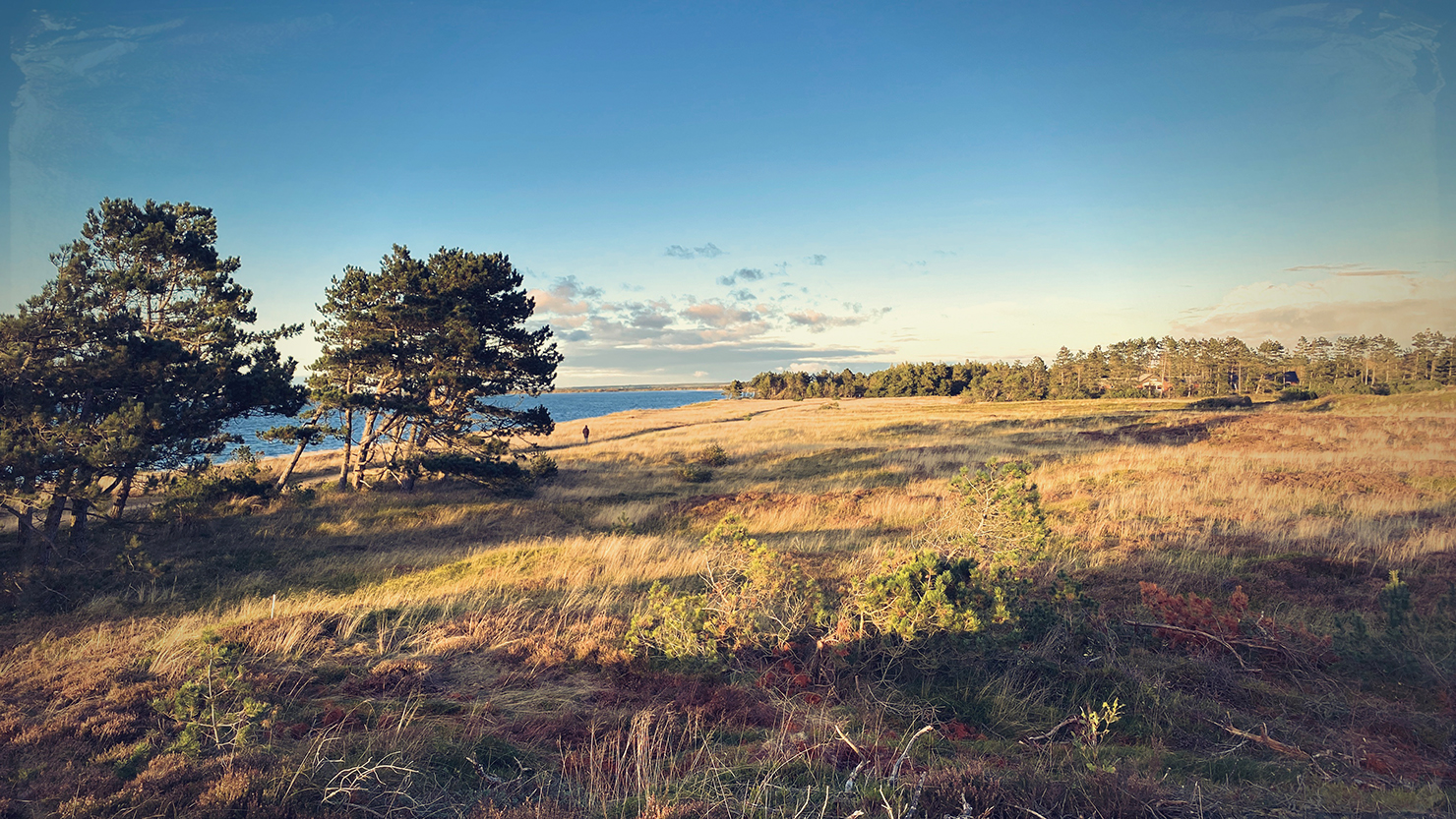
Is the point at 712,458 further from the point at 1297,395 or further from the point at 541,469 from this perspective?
the point at 1297,395

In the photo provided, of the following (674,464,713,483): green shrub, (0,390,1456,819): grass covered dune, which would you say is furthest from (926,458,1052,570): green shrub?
(674,464,713,483): green shrub

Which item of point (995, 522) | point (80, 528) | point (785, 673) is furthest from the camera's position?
point (80, 528)

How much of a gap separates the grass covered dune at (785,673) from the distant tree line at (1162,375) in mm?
42311

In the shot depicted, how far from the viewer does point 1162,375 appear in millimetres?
84562

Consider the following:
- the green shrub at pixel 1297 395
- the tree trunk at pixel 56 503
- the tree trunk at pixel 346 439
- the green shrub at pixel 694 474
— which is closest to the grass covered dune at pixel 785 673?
the tree trunk at pixel 56 503

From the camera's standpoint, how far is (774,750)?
158 inches

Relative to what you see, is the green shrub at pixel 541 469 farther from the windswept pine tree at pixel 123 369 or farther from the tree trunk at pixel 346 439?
the windswept pine tree at pixel 123 369

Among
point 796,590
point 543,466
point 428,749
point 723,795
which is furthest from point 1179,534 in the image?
point 543,466

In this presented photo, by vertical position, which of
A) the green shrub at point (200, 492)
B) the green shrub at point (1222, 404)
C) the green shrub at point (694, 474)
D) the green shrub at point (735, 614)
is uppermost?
the green shrub at point (200, 492)

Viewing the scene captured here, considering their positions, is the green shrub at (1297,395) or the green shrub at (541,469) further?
the green shrub at (1297,395)

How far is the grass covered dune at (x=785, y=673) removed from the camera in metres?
3.45

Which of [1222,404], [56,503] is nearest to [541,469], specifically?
[56,503]

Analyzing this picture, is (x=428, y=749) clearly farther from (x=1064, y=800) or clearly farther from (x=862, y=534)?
(x=862, y=534)

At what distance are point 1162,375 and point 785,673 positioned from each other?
10083 cm
